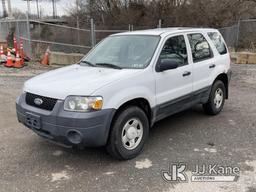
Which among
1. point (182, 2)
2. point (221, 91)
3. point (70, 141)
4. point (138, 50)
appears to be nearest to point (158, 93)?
point (138, 50)

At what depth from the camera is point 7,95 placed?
25.4 ft

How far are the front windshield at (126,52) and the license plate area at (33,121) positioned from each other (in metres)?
1.36

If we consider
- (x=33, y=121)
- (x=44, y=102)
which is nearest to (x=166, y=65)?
(x=44, y=102)

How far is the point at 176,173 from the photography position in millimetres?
3775

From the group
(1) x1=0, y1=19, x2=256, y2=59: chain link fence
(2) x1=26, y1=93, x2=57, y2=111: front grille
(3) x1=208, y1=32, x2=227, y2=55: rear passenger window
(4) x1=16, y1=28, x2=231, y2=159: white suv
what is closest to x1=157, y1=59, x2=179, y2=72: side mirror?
(4) x1=16, y1=28, x2=231, y2=159: white suv

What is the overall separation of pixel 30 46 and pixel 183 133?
394 inches

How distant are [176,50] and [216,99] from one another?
1689 millimetres

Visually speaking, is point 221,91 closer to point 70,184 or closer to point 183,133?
point 183,133

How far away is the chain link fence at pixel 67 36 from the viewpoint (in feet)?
44.3

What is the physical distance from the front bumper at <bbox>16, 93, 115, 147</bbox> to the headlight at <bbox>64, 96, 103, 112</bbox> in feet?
0.18

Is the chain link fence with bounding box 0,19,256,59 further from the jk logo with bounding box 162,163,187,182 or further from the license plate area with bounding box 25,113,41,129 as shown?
the jk logo with bounding box 162,163,187,182

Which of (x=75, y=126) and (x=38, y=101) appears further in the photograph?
(x=38, y=101)

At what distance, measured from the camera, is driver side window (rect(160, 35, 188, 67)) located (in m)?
4.66

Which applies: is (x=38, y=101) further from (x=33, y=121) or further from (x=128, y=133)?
(x=128, y=133)
